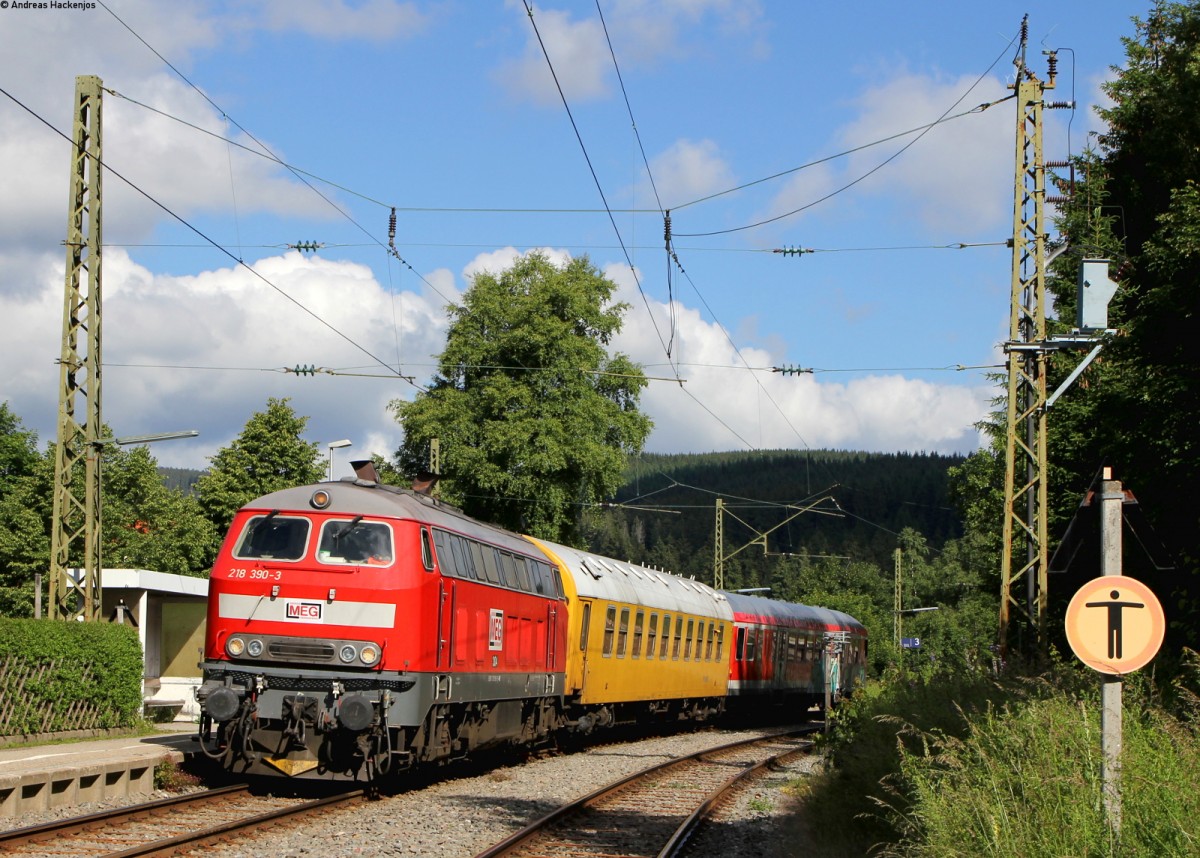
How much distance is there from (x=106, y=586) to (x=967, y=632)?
96512 mm

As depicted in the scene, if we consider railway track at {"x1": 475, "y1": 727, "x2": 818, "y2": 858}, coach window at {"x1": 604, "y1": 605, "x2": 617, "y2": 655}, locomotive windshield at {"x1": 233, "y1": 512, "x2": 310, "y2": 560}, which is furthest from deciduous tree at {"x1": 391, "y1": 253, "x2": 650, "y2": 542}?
locomotive windshield at {"x1": 233, "y1": 512, "x2": 310, "y2": 560}

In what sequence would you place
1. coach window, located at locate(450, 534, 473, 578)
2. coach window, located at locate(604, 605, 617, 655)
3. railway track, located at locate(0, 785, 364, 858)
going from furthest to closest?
1. coach window, located at locate(604, 605, 617, 655)
2. coach window, located at locate(450, 534, 473, 578)
3. railway track, located at locate(0, 785, 364, 858)

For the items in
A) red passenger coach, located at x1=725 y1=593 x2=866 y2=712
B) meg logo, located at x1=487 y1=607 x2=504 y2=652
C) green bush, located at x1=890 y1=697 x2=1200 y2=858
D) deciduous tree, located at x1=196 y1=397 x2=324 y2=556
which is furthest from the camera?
deciduous tree, located at x1=196 y1=397 x2=324 y2=556

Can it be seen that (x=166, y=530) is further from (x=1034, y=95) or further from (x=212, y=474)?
(x=1034, y=95)

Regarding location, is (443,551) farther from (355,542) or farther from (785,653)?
(785,653)

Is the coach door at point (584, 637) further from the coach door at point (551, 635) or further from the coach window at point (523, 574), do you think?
the coach window at point (523, 574)

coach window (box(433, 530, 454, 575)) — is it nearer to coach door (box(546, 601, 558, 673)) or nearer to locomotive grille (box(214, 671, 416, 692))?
locomotive grille (box(214, 671, 416, 692))

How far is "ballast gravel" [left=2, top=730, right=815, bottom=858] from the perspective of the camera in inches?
464

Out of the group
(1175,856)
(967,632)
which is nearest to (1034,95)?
(1175,856)

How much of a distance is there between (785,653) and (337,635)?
1066 inches

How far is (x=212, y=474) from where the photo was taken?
63594mm

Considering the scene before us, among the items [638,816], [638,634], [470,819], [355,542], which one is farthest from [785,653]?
[470,819]

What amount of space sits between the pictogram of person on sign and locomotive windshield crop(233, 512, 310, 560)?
9.46 metres

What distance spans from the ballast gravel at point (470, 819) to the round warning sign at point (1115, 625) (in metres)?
4.86
